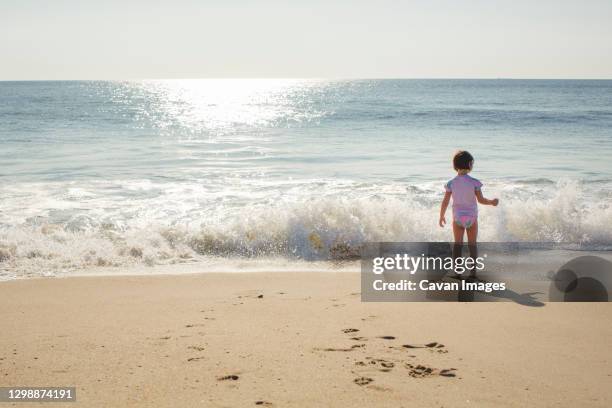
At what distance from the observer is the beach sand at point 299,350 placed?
11.6ft

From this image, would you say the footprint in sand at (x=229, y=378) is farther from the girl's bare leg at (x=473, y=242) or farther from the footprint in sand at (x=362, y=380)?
the girl's bare leg at (x=473, y=242)

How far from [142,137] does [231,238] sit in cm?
1885

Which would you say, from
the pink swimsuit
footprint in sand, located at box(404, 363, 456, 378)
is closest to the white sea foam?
the pink swimsuit

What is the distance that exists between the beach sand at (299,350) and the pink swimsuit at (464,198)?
42.0 inches

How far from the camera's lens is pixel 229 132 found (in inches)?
1175

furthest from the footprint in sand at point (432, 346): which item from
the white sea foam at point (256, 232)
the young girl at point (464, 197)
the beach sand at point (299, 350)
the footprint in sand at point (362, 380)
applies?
the white sea foam at point (256, 232)

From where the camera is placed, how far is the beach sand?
11.6ft

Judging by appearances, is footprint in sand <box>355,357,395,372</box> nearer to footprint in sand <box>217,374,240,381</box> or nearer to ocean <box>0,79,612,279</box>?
footprint in sand <box>217,374,240,381</box>

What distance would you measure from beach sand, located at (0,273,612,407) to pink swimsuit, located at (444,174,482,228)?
107cm

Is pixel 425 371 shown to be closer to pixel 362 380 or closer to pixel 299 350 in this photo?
pixel 362 380

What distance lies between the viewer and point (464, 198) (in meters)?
6.16

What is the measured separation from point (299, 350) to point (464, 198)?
2.92m

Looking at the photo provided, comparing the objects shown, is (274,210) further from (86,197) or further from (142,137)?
(142,137)

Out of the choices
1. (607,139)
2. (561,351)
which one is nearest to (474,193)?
(561,351)
